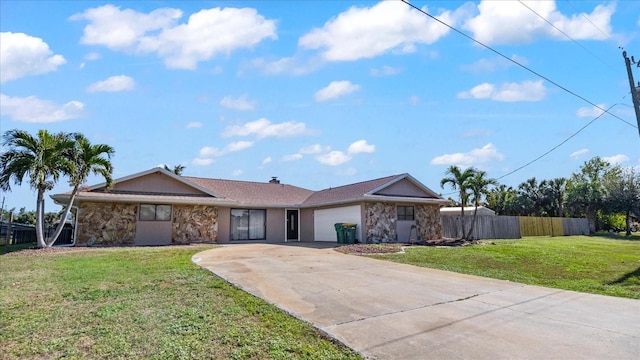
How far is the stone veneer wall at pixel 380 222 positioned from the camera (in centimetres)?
1906

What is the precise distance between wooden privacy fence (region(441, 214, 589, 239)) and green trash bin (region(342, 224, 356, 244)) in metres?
9.29

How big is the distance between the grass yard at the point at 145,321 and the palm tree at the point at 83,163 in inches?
300

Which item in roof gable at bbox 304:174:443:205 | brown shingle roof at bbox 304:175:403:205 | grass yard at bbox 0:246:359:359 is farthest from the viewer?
brown shingle roof at bbox 304:175:403:205

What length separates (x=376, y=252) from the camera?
46.7 ft

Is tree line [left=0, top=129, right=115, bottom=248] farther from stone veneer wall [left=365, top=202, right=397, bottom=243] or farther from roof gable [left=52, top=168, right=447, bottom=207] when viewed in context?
stone veneer wall [left=365, top=202, right=397, bottom=243]

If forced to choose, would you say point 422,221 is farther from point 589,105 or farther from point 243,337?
point 243,337

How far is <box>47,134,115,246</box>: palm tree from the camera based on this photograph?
15125mm

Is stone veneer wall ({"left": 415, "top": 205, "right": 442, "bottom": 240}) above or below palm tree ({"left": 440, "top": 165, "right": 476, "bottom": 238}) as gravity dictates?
below

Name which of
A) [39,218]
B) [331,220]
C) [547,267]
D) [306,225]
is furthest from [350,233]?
[39,218]

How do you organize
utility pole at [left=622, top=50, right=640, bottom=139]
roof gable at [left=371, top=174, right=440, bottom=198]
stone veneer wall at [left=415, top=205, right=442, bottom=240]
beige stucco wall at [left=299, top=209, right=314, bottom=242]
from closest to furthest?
utility pole at [left=622, top=50, right=640, bottom=139], roof gable at [left=371, top=174, right=440, bottom=198], stone veneer wall at [left=415, top=205, right=442, bottom=240], beige stucco wall at [left=299, top=209, right=314, bottom=242]

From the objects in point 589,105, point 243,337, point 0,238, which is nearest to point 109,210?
point 0,238

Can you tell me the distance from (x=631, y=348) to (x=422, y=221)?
1739cm

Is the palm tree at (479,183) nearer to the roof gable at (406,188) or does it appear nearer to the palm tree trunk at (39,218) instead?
A: the roof gable at (406,188)

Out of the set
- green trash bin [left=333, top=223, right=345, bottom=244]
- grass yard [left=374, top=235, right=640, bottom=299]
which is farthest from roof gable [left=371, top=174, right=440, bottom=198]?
grass yard [left=374, top=235, right=640, bottom=299]
